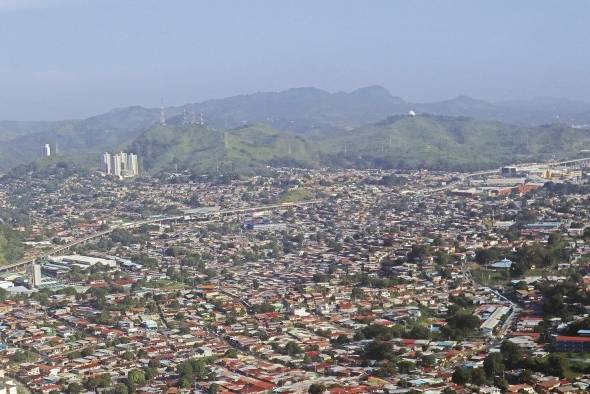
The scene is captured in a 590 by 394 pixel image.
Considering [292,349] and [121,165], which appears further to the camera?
[121,165]

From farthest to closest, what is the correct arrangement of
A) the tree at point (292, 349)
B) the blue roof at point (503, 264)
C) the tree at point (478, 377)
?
1. the blue roof at point (503, 264)
2. the tree at point (292, 349)
3. the tree at point (478, 377)

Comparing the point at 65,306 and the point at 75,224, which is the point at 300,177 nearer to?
the point at 75,224

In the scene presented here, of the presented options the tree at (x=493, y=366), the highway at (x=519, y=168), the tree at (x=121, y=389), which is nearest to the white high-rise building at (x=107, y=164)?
the highway at (x=519, y=168)

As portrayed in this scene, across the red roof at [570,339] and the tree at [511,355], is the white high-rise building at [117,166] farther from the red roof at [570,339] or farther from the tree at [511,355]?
the tree at [511,355]

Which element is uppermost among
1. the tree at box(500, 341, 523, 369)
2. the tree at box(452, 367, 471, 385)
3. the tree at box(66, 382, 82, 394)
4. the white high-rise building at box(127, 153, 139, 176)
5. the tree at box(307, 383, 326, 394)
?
the white high-rise building at box(127, 153, 139, 176)

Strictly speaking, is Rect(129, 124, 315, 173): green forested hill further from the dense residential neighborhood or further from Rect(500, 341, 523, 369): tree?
Rect(500, 341, 523, 369): tree

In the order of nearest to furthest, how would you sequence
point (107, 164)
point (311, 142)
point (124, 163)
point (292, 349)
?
point (292, 349)
point (124, 163)
point (107, 164)
point (311, 142)

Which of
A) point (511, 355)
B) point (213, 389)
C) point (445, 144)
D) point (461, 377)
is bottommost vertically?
point (213, 389)

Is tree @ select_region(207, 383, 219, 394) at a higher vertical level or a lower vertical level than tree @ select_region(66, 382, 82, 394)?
higher

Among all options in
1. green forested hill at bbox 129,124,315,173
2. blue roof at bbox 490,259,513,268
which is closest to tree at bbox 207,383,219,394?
A: blue roof at bbox 490,259,513,268

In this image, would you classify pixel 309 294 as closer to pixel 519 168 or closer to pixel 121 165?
pixel 519 168

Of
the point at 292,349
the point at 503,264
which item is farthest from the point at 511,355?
the point at 503,264

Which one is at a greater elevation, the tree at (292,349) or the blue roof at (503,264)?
the blue roof at (503,264)
